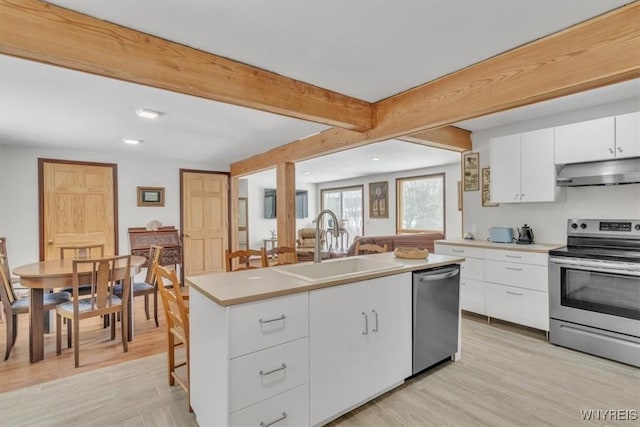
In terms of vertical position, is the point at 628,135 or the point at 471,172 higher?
the point at 628,135

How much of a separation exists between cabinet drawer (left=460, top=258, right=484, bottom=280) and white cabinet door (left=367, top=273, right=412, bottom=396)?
1.61 m

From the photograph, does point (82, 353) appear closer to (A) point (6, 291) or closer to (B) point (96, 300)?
(B) point (96, 300)

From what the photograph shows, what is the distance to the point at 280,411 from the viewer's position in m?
1.66

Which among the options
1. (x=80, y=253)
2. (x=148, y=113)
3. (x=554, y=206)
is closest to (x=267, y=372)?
(x=148, y=113)

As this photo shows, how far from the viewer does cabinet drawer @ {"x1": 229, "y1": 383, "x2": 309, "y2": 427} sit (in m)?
1.55

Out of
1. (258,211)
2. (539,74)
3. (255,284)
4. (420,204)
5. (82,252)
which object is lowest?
(82,252)

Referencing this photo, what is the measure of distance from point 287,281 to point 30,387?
7.19 ft

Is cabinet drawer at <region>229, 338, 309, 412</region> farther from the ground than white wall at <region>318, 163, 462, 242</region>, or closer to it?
closer to it

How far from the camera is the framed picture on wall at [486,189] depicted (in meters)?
3.99

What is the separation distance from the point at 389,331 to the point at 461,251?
6.66 ft

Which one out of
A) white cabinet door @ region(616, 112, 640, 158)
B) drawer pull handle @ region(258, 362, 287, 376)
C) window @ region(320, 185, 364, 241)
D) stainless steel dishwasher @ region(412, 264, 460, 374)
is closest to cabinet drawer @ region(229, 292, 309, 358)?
drawer pull handle @ region(258, 362, 287, 376)

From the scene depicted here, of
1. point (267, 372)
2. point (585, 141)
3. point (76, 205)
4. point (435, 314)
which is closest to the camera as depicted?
point (267, 372)

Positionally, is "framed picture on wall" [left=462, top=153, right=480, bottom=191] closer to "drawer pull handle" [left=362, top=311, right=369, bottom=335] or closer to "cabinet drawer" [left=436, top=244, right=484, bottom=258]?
"cabinet drawer" [left=436, top=244, right=484, bottom=258]

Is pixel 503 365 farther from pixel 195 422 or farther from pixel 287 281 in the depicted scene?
pixel 195 422
